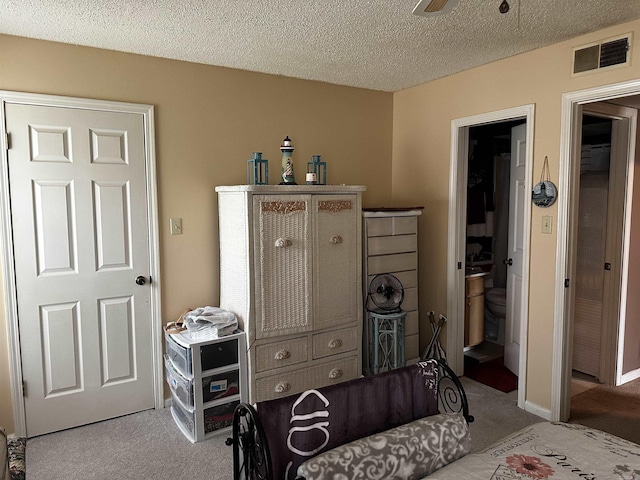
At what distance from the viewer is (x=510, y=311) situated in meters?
3.84

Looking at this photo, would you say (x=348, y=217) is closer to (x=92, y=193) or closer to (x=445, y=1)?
(x=92, y=193)

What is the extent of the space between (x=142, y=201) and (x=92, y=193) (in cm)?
30

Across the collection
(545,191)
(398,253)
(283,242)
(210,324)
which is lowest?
(210,324)

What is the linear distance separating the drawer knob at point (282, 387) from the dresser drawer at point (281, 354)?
0.12 metres

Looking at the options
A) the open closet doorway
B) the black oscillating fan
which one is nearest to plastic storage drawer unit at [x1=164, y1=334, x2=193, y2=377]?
the black oscillating fan

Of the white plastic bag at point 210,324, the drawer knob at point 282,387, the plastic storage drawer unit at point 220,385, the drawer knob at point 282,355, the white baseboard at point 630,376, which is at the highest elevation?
the white plastic bag at point 210,324

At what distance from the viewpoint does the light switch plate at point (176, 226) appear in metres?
3.16

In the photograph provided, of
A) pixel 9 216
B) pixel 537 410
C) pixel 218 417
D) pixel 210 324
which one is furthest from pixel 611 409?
pixel 9 216

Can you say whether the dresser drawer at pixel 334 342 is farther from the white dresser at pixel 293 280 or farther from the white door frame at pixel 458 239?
the white door frame at pixel 458 239

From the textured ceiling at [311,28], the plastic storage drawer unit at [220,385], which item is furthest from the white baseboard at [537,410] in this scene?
the textured ceiling at [311,28]

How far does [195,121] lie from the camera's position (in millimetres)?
3203

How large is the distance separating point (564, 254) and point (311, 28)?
204cm

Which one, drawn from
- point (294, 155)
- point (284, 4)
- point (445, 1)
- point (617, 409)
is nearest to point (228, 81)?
point (294, 155)

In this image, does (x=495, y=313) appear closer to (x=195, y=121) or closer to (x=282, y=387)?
(x=282, y=387)
